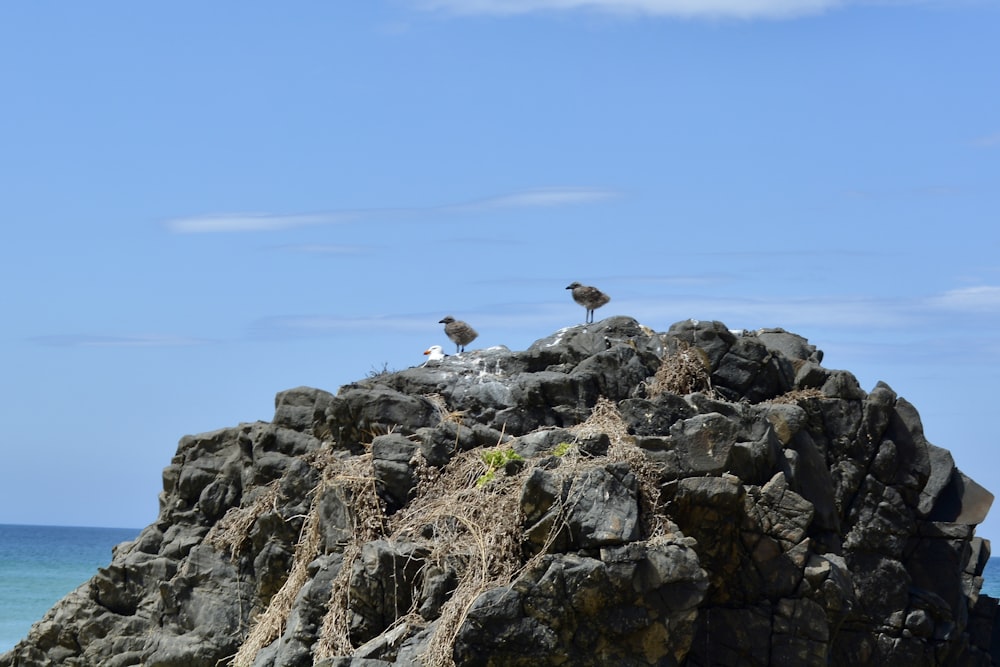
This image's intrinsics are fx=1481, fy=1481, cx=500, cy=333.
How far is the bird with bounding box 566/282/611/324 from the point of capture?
21547mm

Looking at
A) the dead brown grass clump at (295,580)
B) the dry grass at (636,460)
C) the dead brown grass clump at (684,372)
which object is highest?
the dead brown grass clump at (684,372)

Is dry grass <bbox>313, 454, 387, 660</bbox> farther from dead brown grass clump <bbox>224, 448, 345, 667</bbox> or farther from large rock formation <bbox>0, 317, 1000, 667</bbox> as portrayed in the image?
dead brown grass clump <bbox>224, 448, 345, 667</bbox>

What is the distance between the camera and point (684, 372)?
1888 centimetres

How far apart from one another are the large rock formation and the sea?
18.4m

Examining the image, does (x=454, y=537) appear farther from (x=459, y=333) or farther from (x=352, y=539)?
(x=459, y=333)

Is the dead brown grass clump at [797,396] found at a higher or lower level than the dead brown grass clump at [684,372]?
lower

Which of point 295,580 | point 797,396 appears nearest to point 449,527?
point 295,580

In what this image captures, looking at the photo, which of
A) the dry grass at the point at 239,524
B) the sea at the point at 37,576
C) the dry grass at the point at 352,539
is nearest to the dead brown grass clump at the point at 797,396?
the dry grass at the point at 352,539

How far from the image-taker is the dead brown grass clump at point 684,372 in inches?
739

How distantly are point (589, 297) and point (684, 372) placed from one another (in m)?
3.09

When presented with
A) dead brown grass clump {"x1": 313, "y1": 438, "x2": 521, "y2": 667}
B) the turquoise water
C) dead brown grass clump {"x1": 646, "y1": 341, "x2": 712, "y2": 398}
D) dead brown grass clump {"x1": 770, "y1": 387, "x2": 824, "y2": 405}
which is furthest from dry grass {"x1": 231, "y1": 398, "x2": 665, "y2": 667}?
the turquoise water

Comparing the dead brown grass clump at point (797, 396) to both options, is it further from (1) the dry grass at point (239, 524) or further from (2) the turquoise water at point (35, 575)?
→ (2) the turquoise water at point (35, 575)

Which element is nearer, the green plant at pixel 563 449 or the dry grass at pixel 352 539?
the dry grass at pixel 352 539

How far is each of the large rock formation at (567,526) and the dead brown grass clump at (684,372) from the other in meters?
0.03
